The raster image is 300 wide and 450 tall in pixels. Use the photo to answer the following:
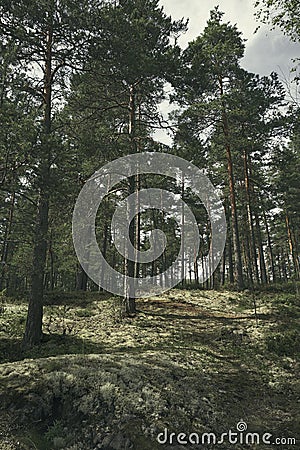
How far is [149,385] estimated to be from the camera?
6.77 metres

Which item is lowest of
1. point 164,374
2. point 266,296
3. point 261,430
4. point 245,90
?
point 261,430

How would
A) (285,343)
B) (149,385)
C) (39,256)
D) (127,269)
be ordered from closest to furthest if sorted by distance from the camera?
(149,385) → (39,256) → (285,343) → (127,269)

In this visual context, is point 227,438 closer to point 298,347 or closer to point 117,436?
point 117,436

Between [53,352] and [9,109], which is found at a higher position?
[9,109]

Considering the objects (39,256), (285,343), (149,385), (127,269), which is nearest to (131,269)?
(127,269)

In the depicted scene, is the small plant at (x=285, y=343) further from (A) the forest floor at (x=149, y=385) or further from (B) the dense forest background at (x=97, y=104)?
(B) the dense forest background at (x=97, y=104)

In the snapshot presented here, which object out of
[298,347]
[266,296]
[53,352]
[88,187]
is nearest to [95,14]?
[88,187]

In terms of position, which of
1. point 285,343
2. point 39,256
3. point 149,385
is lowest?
point 149,385

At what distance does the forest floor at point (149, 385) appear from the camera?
213 inches

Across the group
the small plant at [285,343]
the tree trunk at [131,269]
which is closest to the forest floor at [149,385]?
the small plant at [285,343]

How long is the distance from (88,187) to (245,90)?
11.0m

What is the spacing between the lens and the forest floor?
17.8 ft

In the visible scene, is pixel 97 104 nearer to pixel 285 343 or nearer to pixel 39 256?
pixel 39 256

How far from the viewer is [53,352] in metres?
9.26
